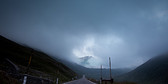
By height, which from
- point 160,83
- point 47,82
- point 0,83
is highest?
point 0,83

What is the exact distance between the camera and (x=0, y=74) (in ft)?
32.8

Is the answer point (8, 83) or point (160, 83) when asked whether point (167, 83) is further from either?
point (8, 83)

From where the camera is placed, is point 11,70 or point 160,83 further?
point 160,83

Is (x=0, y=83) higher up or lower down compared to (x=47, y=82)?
higher up

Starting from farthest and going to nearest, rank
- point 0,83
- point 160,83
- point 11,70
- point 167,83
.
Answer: point 160,83
point 167,83
point 11,70
point 0,83

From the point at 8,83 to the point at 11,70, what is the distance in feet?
60.8

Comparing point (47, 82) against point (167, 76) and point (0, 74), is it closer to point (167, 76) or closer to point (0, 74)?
point (0, 74)

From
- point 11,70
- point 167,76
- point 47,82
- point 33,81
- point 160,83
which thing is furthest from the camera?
point 167,76

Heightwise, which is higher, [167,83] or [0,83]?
[0,83]

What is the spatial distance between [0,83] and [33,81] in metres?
6.64

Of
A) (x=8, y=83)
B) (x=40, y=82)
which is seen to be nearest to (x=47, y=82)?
(x=40, y=82)

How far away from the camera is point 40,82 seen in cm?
1576

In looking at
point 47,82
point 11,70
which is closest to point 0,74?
point 47,82

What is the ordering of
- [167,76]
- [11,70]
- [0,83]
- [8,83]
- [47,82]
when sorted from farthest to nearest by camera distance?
[167,76] < [11,70] < [47,82] < [8,83] < [0,83]
